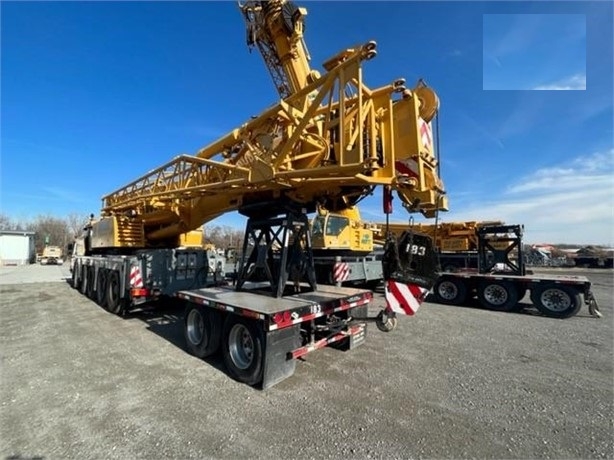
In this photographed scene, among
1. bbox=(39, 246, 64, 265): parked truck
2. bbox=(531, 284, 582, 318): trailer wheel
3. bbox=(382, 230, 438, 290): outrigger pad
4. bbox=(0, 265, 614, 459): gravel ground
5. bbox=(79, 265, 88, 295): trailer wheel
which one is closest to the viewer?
bbox=(0, 265, 614, 459): gravel ground

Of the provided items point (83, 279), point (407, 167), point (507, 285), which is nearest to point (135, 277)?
point (407, 167)

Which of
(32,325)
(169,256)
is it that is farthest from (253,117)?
(32,325)

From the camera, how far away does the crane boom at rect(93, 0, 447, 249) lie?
394 centimetres

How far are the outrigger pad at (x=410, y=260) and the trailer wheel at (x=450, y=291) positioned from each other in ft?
24.5

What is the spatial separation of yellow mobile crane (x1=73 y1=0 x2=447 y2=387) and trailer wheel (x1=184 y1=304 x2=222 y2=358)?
2 centimetres

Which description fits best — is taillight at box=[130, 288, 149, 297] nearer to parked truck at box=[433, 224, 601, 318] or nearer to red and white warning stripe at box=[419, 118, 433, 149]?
red and white warning stripe at box=[419, 118, 433, 149]

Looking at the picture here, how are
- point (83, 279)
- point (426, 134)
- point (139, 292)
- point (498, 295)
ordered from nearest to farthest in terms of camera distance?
1. point (426, 134)
2. point (139, 292)
3. point (498, 295)
4. point (83, 279)

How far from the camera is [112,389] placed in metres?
4.14

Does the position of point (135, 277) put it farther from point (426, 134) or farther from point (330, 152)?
point (426, 134)

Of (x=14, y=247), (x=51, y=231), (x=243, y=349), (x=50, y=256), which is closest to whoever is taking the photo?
(x=243, y=349)

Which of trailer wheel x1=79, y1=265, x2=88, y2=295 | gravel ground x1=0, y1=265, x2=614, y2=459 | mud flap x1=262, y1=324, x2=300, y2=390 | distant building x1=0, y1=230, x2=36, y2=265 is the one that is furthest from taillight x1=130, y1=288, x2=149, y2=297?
distant building x1=0, y1=230, x2=36, y2=265

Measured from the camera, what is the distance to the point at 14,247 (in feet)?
145

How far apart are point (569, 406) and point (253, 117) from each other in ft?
18.8

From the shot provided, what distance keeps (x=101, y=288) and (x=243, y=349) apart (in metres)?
7.84
